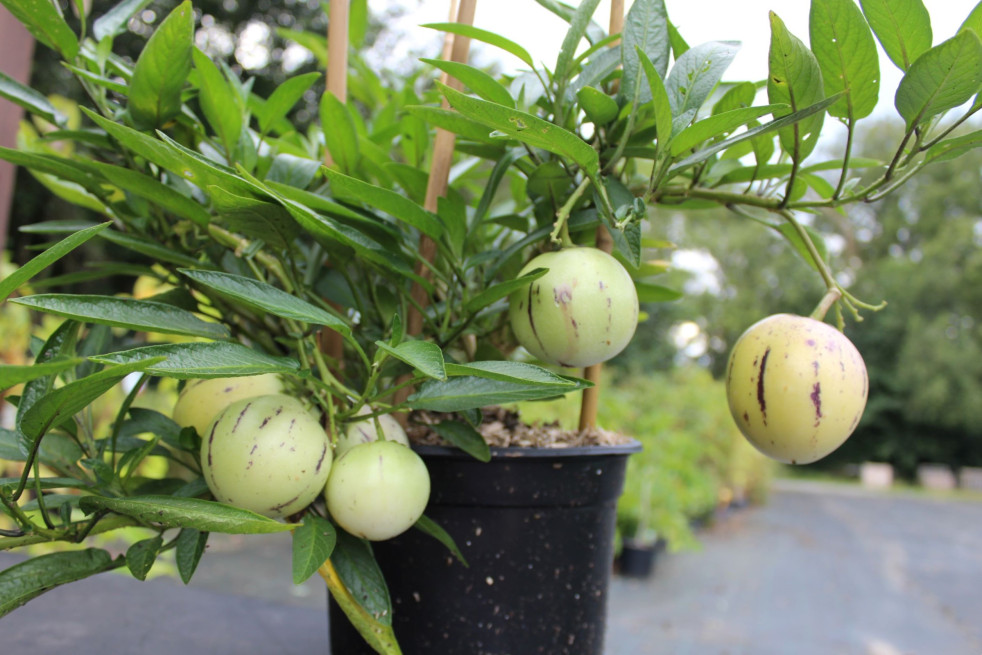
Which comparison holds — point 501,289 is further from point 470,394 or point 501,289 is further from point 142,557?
point 142,557

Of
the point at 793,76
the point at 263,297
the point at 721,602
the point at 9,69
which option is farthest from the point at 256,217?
the point at 721,602

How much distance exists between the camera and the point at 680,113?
337 mm

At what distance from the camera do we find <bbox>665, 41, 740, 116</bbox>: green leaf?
335 mm

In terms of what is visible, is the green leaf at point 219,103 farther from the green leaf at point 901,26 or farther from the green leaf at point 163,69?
the green leaf at point 901,26

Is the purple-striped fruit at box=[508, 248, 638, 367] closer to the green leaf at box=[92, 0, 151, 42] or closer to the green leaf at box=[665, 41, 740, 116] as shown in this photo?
the green leaf at box=[665, 41, 740, 116]

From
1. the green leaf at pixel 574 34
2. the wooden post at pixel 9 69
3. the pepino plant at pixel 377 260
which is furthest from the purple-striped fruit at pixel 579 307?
the wooden post at pixel 9 69

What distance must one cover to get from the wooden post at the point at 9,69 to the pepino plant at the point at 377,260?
0.63m

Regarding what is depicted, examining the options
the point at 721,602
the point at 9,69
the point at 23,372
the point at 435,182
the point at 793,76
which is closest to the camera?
the point at 23,372

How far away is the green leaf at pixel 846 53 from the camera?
1.00 feet

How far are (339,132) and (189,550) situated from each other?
244mm

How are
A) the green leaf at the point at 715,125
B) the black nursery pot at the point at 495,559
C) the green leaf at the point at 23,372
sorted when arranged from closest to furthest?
the green leaf at the point at 23,372
the green leaf at the point at 715,125
the black nursery pot at the point at 495,559

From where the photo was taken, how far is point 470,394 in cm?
33

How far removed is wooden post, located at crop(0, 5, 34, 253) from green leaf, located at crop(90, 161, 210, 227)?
0.73 m

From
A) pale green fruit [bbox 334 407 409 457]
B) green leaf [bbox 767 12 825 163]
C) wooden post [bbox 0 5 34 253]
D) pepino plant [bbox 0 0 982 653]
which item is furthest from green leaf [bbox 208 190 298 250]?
wooden post [bbox 0 5 34 253]
